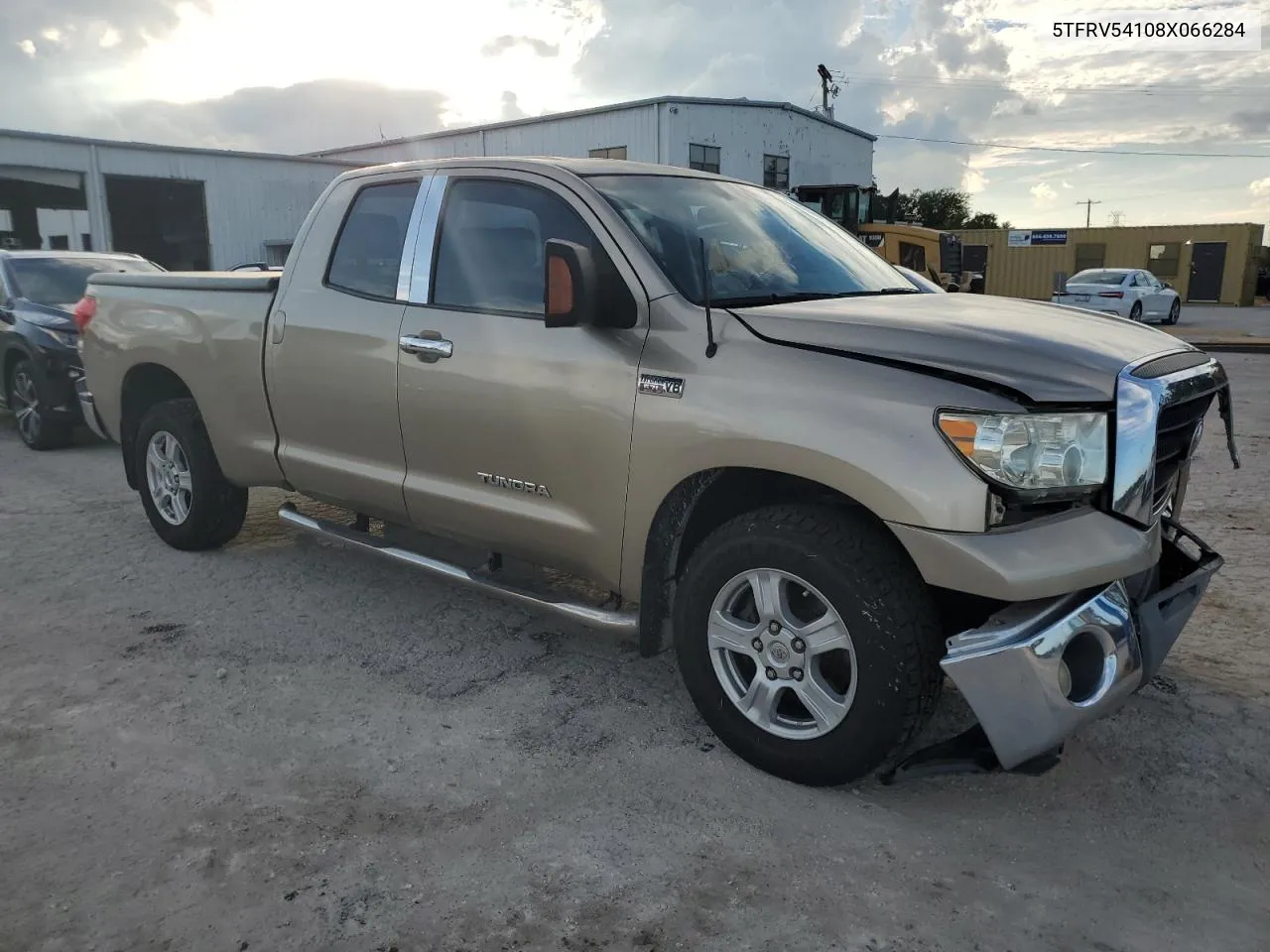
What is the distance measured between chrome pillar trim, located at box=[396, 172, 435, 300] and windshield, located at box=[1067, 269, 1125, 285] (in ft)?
78.2

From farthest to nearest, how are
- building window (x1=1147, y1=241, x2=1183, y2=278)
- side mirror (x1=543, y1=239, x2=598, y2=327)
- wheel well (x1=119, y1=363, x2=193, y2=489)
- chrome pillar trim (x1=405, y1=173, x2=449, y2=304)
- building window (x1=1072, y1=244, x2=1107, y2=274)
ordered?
building window (x1=1072, y1=244, x2=1107, y2=274) < building window (x1=1147, y1=241, x2=1183, y2=278) < wheel well (x1=119, y1=363, x2=193, y2=489) < chrome pillar trim (x1=405, y1=173, x2=449, y2=304) < side mirror (x1=543, y1=239, x2=598, y2=327)

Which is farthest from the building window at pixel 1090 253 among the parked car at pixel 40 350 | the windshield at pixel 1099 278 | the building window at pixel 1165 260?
the parked car at pixel 40 350

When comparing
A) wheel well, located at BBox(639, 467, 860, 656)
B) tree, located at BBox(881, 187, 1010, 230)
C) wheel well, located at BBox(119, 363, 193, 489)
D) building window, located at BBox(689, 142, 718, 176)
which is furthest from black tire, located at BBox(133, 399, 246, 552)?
tree, located at BBox(881, 187, 1010, 230)

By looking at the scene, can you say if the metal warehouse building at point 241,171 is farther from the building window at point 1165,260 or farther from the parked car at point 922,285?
the parked car at point 922,285

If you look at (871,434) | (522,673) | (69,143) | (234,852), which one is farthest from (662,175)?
(69,143)

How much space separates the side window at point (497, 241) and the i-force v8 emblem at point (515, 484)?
0.61 meters

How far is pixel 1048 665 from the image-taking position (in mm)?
2555

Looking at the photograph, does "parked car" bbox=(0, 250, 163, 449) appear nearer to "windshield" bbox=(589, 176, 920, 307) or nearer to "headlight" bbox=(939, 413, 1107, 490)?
"windshield" bbox=(589, 176, 920, 307)

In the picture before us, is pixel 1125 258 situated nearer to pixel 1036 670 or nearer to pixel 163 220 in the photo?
pixel 163 220

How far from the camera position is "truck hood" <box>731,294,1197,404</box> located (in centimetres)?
265


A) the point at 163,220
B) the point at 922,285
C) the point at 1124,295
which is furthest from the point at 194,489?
the point at 163,220

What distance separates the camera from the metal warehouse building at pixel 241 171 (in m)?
23.4

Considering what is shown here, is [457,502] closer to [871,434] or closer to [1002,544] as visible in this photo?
[871,434]

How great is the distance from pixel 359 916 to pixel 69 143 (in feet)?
82.6
